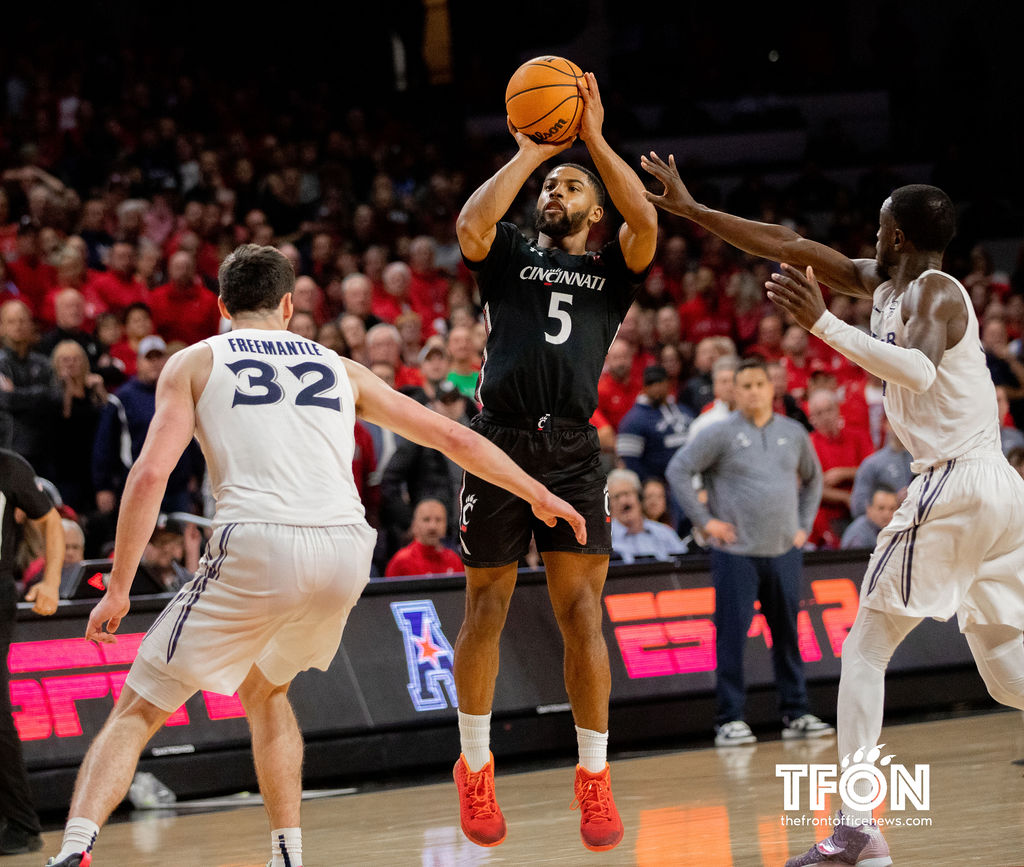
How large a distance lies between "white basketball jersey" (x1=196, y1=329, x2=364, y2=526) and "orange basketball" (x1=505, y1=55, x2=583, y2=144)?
1464 millimetres

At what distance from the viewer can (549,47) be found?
74.5 feet

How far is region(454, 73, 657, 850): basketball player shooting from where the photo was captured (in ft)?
19.0

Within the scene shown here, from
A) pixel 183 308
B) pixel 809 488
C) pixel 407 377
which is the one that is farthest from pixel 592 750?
pixel 183 308

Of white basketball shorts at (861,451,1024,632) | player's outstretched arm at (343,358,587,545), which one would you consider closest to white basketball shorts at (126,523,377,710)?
player's outstretched arm at (343,358,587,545)

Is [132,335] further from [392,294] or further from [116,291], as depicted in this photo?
[392,294]

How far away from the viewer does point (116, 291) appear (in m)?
12.0

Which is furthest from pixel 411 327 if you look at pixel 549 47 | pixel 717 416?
pixel 549 47

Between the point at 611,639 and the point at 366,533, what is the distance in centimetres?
504

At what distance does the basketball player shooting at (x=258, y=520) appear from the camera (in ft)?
15.3

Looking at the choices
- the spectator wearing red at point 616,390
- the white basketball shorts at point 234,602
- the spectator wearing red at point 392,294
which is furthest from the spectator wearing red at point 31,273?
the white basketball shorts at point 234,602

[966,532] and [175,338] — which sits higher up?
[175,338]

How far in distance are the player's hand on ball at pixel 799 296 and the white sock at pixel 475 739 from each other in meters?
2.08

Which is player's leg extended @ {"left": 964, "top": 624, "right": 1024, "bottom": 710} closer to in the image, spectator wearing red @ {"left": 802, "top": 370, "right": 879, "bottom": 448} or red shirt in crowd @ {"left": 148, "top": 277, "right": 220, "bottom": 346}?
spectator wearing red @ {"left": 802, "top": 370, "right": 879, "bottom": 448}

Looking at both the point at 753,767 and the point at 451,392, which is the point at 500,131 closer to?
the point at 451,392
